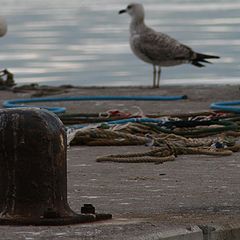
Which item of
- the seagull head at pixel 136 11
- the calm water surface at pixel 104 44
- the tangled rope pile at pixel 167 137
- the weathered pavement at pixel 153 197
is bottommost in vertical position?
the calm water surface at pixel 104 44

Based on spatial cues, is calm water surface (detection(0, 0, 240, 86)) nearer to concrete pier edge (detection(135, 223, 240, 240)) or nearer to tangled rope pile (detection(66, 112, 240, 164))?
tangled rope pile (detection(66, 112, 240, 164))

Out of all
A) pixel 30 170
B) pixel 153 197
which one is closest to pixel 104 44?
pixel 153 197

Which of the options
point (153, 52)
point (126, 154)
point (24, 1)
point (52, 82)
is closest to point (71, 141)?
point (126, 154)

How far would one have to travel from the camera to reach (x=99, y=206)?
7.42 meters

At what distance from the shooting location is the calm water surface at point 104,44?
71.1 ft

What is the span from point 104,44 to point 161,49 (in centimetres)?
1084

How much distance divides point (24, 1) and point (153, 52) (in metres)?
42.6

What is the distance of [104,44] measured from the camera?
28984mm

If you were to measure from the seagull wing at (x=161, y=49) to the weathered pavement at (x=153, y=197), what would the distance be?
313 inches

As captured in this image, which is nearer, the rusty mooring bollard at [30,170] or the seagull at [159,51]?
the rusty mooring bollard at [30,170]

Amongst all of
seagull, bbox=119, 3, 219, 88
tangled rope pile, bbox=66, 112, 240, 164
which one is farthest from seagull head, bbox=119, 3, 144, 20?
tangled rope pile, bbox=66, 112, 240, 164

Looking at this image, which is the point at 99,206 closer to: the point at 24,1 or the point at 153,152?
the point at 153,152

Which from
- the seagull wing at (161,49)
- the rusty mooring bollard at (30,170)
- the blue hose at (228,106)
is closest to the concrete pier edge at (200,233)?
the rusty mooring bollard at (30,170)

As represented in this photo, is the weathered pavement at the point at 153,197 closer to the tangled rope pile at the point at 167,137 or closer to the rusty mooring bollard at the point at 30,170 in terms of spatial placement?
the tangled rope pile at the point at 167,137
